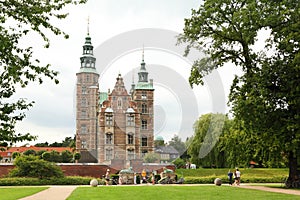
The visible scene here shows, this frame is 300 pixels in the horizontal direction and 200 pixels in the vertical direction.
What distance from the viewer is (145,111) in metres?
54.8

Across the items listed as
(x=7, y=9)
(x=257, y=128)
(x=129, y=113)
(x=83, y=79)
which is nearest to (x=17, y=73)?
(x=7, y=9)

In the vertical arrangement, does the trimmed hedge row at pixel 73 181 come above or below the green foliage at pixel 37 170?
below

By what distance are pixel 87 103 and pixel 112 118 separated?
664cm

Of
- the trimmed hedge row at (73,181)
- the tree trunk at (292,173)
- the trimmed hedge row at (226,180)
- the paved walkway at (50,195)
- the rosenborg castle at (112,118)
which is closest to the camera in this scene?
the paved walkway at (50,195)

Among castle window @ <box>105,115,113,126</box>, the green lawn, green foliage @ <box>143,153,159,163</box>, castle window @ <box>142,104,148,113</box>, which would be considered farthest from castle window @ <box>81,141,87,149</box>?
the green lawn

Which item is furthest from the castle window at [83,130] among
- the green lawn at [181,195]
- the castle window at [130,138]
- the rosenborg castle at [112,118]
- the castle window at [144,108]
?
the green lawn at [181,195]

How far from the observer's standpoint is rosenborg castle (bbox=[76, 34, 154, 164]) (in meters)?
52.0

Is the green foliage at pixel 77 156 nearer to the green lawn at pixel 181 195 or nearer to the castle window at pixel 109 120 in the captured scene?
the castle window at pixel 109 120

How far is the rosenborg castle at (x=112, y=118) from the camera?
52.0m

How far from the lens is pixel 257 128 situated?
70.4ft

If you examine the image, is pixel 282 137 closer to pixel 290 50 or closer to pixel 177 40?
pixel 290 50

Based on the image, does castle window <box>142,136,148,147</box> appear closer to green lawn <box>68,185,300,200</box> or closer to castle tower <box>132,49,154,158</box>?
castle tower <box>132,49,154,158</box>

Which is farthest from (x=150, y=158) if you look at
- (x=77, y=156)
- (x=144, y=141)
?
(x=77, y=156)

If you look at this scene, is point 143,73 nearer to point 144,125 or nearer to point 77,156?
point 144,125
